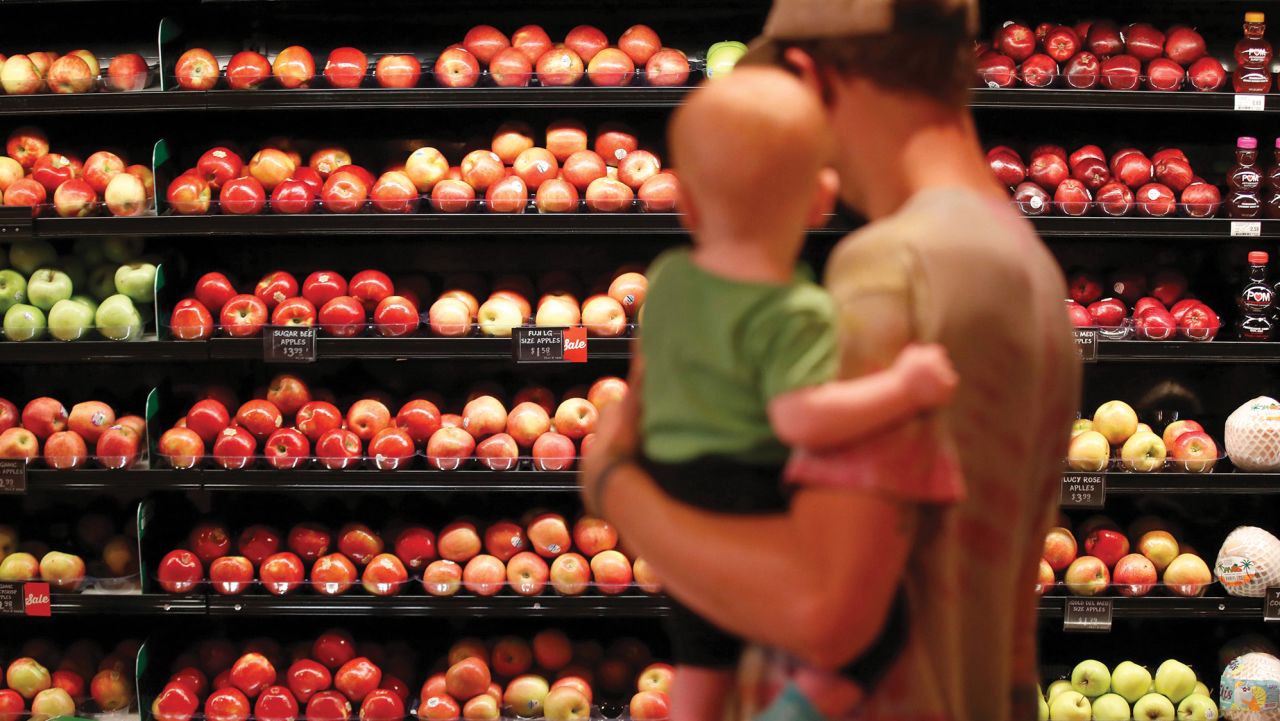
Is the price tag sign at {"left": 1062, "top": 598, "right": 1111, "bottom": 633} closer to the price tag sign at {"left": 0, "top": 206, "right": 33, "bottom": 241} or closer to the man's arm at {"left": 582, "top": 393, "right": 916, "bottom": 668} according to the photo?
the man's arm at {"left": 582, "top": 393, "right": 916, "bottom": 668}

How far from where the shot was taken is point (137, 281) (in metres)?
3.12

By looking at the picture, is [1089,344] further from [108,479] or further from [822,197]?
[108,479]

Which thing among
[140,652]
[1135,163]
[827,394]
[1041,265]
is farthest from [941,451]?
[140,652]

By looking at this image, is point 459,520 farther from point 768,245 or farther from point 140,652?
point 768,245

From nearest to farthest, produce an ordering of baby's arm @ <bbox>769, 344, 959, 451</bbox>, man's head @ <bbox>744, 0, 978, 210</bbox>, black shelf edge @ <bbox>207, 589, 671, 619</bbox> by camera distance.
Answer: baby's arm @ <bbox>769, 344, 959, 451</bbox> → man's head @ <bbox>744, 0, 978, 210</bbox> → black shelf edge @ <bbox>207, 589, 671, 619</bbox>

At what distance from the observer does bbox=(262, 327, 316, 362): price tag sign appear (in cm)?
292

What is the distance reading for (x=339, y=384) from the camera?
3.37 m

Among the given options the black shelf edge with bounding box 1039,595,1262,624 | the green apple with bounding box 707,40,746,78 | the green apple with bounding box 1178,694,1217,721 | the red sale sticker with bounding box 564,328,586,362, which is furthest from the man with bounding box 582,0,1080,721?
the green apple with bounding box 1178,694,1217,721

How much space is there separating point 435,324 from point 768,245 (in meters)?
2.34

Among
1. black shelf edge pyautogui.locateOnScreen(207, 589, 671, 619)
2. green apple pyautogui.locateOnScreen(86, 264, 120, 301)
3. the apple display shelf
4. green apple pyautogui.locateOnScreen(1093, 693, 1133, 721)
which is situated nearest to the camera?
black shelf edge pyautogui.locateOnScreen(207, 589, 671, 619)

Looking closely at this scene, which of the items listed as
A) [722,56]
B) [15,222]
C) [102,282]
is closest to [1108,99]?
[722,56]

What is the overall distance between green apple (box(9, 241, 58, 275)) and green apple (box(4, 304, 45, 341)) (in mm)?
176

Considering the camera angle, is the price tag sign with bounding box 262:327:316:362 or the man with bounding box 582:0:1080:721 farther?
the price tag sign with bounding box 262:327:316:362

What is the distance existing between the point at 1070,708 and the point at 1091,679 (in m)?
0.14
